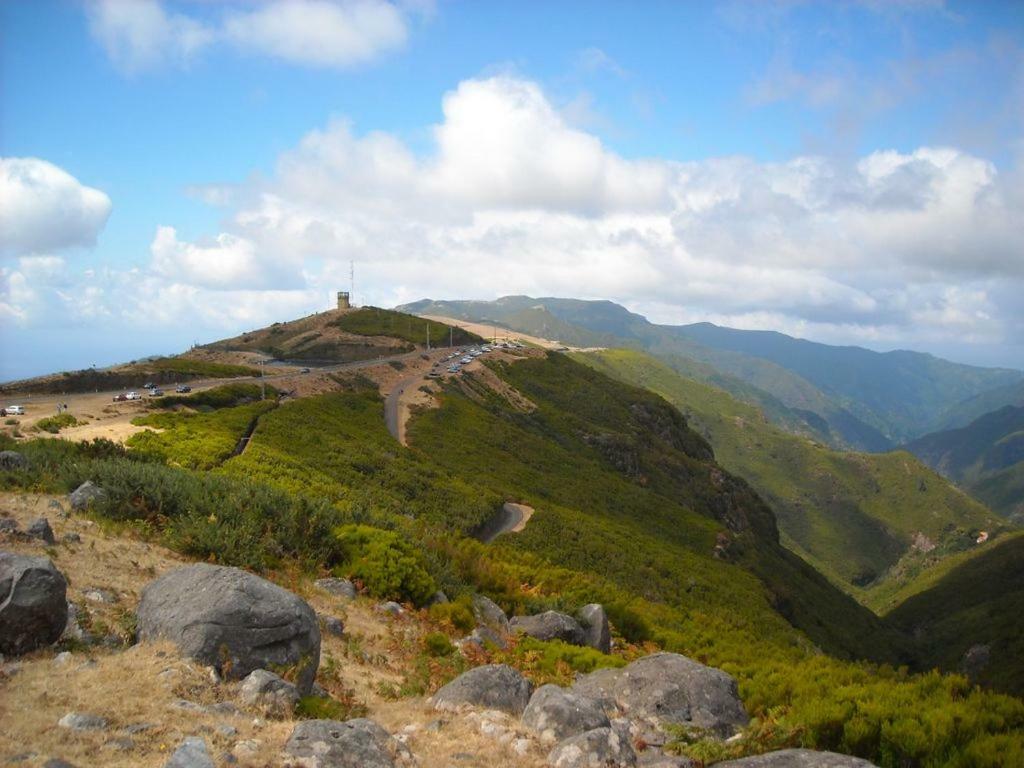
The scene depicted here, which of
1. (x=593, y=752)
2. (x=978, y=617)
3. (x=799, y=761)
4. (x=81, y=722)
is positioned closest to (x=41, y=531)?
(x=81, y=722)

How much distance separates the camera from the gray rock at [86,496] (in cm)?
1571

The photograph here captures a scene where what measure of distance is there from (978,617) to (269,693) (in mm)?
128628

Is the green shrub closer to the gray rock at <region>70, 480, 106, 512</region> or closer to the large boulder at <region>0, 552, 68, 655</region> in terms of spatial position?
the gray rock at <region>70, 480, 106, 512</region>

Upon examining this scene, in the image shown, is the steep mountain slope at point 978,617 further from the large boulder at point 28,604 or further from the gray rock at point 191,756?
the large boulder at point 28,604

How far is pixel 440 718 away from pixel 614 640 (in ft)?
38.2

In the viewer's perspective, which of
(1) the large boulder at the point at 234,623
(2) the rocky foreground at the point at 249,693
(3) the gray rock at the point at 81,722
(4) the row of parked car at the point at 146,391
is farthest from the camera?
(4) the row of parked car at the point at 146,391

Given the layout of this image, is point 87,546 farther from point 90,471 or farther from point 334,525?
point 334,525

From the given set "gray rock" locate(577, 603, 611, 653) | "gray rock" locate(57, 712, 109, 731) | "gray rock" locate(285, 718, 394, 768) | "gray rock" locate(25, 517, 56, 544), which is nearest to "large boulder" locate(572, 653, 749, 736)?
"gray rock" locate(285, 718, 394, 768)

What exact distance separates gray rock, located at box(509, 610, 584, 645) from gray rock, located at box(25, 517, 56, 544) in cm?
1067

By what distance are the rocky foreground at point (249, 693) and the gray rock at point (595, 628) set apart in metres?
5.19

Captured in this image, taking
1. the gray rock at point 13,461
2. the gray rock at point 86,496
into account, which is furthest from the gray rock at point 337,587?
the gray rock at point 13,461

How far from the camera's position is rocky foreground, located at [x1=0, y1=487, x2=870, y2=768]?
692 centimetres

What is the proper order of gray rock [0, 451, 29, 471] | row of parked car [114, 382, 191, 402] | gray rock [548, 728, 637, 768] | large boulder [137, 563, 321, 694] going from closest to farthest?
gray rock [548, 728, 637, 768]
large boulder [137, 563, 321, 694]
gray rock [0, 451, 29, 471]
row of parked car [114, 382, 191, 402]

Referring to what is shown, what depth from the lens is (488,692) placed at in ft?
32.3
